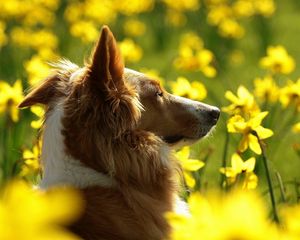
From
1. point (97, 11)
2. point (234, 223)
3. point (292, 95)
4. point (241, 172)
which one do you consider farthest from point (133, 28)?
point (234, 223)

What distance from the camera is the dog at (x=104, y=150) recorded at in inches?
99.7

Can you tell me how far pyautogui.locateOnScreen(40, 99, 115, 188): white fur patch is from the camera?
262 cm

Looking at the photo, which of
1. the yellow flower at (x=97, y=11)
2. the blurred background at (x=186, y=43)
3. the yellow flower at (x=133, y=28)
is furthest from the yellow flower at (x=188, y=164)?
the yellow flower at (x=133, y=28)

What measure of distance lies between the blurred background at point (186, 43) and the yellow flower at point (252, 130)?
4.12ft

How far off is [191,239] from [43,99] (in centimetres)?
199

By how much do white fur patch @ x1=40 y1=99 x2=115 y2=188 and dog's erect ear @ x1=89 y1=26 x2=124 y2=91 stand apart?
224 mm

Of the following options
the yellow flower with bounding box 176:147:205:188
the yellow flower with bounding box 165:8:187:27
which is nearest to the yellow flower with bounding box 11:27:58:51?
the yellow flower with bounding box 165:8:187:27

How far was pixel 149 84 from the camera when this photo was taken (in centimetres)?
307

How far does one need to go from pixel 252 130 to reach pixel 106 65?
706 mm

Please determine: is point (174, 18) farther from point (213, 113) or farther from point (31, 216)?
point (31, 216)

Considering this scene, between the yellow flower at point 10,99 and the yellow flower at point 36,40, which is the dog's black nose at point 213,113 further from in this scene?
the yellow flower at point 36,40

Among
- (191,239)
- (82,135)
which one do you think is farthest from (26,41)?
(191,239)

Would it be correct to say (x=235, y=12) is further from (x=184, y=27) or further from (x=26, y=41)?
(x=26, y=41)

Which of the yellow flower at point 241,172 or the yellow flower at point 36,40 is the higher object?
the yellow flower at point 36,40
